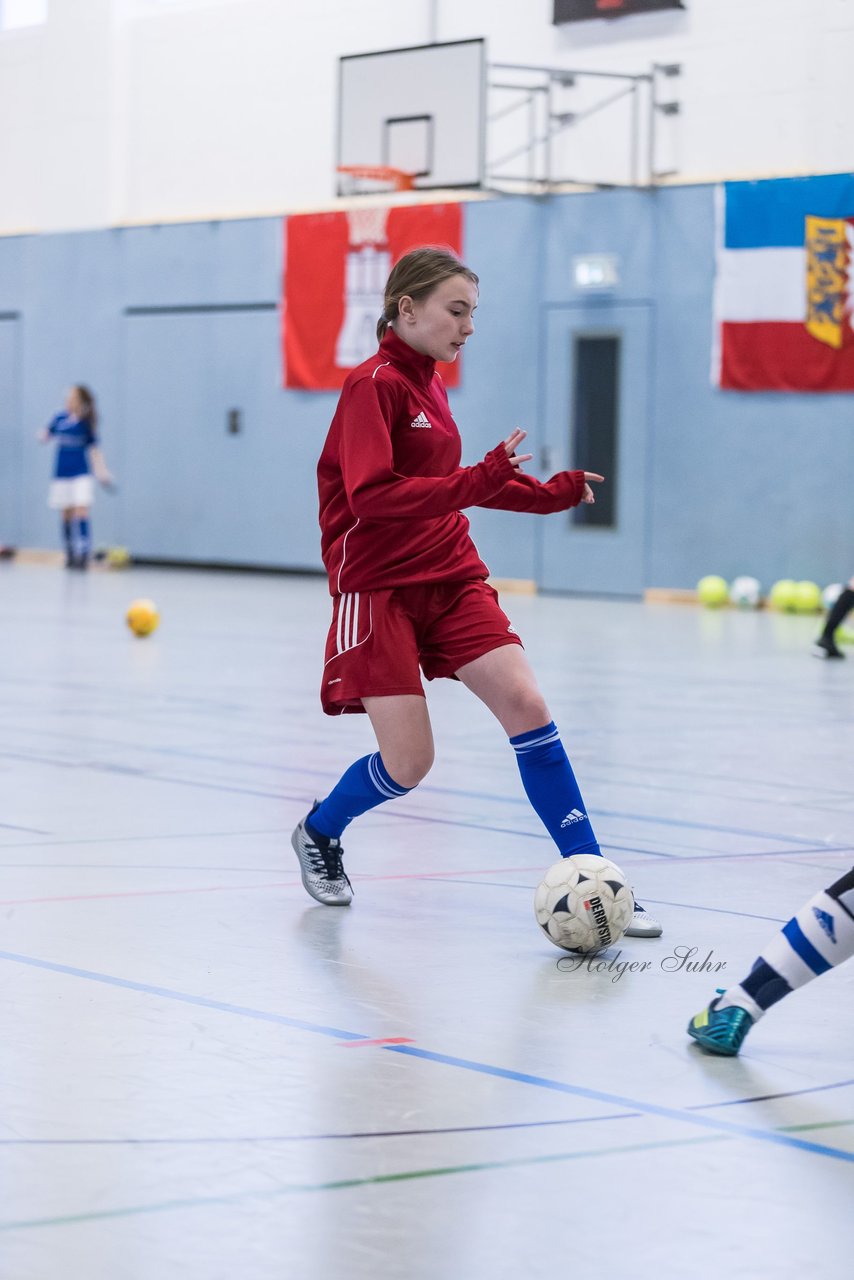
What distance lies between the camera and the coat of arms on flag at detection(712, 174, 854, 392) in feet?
58.7

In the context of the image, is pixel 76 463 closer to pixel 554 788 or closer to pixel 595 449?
pixel 595 449

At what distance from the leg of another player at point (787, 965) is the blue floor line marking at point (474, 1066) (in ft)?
1.14

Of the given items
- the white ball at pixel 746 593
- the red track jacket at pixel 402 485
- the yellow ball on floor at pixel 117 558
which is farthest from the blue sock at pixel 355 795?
the yellow ball on floor at pixel 117 558

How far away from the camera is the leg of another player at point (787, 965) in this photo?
3.74m

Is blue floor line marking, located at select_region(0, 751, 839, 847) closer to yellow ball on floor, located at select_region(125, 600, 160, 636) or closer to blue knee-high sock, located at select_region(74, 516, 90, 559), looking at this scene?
yellow ball on floor, located at select_region(125, 600, 160, 636)

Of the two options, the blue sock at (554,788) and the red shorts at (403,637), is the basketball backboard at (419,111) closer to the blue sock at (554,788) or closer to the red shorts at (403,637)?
the red shorts at (403,637)

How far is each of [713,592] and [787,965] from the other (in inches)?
600

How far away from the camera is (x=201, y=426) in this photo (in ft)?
78.8

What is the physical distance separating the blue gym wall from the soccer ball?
45.5 feet

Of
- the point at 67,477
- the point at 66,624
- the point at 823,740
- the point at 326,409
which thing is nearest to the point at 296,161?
the point at 326,409

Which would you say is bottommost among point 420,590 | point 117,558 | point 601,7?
point 117,558

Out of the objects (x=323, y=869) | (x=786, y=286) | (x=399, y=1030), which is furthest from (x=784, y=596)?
(x=399, y=1030)

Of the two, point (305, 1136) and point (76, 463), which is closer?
point (305, 1136)

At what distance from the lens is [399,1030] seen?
4059 millimetres
